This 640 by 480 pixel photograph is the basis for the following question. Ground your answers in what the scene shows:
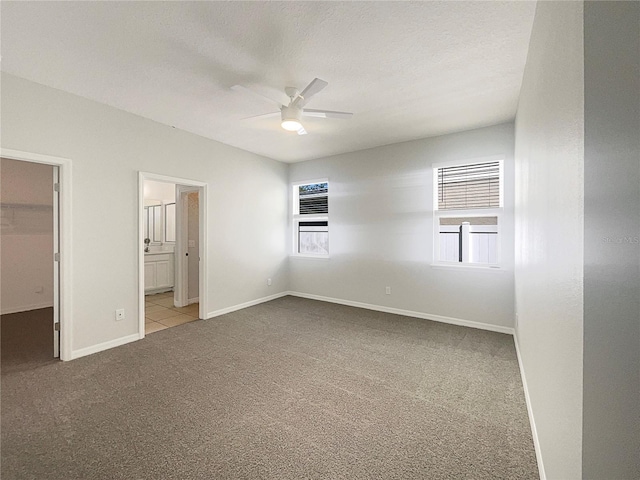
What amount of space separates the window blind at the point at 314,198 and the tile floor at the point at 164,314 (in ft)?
9.30

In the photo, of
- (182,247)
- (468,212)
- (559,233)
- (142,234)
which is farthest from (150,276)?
(559,233)

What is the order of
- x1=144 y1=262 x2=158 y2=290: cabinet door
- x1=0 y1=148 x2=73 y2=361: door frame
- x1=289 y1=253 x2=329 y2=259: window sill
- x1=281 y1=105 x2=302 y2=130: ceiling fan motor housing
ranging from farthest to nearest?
x1=144 y1=262 x2=158 y2=290: cabinet door, x1=289 y1=253 x2=329 y2=259: window sill, x1=0 y1=148 x2=73 y2=361: door frame, x1=281 y1=105 x2=302 y2=130: ceiling fan motor housing

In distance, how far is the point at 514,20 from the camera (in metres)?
1.93

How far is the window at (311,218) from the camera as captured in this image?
5589mm

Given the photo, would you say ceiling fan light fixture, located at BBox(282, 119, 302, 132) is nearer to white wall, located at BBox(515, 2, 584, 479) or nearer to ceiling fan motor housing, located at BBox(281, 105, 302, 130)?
ceiling fan motor housing, located at BBox(281, 105, 302, 130)

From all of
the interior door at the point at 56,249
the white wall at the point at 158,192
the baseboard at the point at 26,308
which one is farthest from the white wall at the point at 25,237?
the interior door at the point at 56,249

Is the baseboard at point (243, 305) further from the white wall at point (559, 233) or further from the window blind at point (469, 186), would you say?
the white wall at point (559, 233)

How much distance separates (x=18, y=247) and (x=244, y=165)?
13.0 feet

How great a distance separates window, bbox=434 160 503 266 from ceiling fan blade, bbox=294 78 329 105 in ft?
8.33

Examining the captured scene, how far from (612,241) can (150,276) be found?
6.88m

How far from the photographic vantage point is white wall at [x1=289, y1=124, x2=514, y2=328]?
12.5 ft

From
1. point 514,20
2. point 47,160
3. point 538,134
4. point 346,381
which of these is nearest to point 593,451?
point 538,134

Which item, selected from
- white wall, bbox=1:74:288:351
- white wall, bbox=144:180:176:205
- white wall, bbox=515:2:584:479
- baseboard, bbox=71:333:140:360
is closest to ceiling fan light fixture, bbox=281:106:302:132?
white wall, bbox=515:2:584:479

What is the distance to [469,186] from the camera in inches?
161
